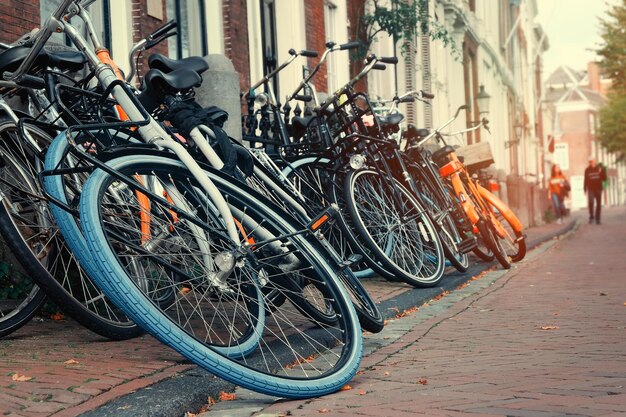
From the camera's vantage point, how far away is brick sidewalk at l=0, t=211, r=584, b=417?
3.75 meters

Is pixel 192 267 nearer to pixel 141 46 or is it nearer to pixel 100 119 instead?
pixel 100 119

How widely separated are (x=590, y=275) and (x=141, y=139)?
21.8 ft

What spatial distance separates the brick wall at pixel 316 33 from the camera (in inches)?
560

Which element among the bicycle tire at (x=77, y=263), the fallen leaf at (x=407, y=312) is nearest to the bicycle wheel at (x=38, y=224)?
the bicycle tire at (x=77, y=263)

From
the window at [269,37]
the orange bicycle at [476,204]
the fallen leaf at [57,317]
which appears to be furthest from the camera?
the window at [269,37]

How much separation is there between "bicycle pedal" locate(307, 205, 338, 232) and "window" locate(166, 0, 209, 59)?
6291mm

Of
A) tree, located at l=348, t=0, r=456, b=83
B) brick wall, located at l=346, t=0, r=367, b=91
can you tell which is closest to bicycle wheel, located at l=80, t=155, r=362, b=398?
tree, located at l=348, t=0, r=456, b=83

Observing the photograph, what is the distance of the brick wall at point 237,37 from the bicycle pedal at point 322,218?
7126 mm

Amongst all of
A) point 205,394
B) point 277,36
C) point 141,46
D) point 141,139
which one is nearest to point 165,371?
point 205,394

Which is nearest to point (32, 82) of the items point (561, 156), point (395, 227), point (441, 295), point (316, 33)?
point (395, 227)

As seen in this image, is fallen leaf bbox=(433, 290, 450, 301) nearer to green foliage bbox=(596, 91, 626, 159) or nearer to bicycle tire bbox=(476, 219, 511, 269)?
bicycle tire bbox=(476, 219, 511, 269)

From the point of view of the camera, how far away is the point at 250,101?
827 cm

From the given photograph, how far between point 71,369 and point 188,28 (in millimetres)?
7175

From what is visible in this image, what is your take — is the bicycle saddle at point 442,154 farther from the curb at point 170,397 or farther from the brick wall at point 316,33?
the curb at point 170,397
